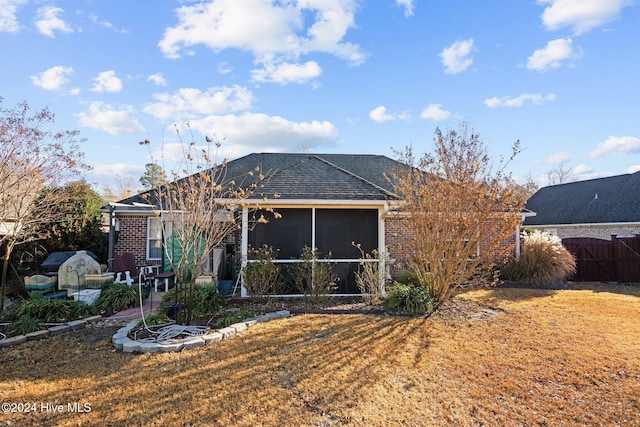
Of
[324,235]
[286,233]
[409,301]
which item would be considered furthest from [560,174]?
[286,233]

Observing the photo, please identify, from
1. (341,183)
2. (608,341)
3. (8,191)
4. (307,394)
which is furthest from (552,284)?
(8,191)

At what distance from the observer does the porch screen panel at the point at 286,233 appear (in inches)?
360

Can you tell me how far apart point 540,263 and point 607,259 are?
3.65 metres

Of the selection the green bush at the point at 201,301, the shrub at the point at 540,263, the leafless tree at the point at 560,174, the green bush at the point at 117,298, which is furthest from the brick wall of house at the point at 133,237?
the leafless tree at the point at 560,174

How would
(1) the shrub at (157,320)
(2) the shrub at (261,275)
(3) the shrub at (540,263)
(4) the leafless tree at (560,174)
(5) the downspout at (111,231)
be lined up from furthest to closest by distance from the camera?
1. (4) the leafless tree at (560,174)
2. (3) the shrub at (540,263)
3. (5) the downspout at (111,231)
4. (2) the shrub at (261,275)
5. (1) the shrub at (157,320)

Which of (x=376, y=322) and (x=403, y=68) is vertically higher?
(x=403, y=68)

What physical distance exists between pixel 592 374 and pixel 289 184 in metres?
7.25

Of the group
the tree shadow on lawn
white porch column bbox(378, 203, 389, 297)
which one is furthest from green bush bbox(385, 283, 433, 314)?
the tree shadow on lawn

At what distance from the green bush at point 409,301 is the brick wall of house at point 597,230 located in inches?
629

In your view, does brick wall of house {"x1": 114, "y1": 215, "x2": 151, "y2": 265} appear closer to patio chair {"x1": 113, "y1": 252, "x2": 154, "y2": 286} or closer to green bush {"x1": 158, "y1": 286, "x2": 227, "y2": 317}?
patio chair {"x1": 113, "y1": 252, "x2": 154, "y2": 286}

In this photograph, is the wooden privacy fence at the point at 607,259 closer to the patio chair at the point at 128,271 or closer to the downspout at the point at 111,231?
the patio chair at the point at 128,271

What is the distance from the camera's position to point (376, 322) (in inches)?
261

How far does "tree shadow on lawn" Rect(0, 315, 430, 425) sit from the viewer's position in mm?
3402

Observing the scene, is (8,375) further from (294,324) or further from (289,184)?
(289,184)
